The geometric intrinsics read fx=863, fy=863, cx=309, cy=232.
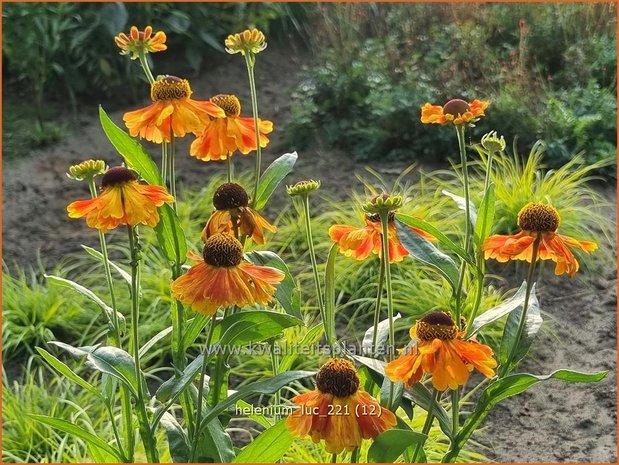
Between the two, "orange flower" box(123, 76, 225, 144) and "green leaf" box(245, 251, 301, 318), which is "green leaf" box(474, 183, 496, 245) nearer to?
"green leaf" box(245, 251, 301, 318)

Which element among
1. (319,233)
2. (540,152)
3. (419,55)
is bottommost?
(319,233)

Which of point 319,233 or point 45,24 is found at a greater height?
point 45,24

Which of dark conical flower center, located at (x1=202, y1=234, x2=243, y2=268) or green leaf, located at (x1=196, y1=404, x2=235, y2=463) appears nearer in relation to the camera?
dark conical flower center, located at (x1=202, y1=234, x2=243, y2=268)

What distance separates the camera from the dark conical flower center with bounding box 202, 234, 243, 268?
4.18ft

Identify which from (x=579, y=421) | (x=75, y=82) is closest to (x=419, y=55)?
(x=75, y=82)

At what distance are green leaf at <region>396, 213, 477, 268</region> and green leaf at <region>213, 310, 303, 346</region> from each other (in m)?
0.25

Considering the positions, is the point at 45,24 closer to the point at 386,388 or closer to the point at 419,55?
the point at 419,55

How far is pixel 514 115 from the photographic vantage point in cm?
360

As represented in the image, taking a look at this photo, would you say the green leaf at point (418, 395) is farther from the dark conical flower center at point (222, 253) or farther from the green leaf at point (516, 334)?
the dark conical flower center at point (222, 253)

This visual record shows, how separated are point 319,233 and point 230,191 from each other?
1.72 meters

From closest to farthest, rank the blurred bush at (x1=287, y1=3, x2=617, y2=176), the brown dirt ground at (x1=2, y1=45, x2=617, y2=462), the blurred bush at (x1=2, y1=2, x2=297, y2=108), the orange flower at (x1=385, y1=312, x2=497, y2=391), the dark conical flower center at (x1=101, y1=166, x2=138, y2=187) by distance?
the orange flower at (x1=385, y1=312, x2=497, y2=391) → the dark conical flower center at (x1=101, y1=166, x2=138, y2=187) → the brown dirt ground at (x1=2, y1=45, x2=617, y2=462) → the blurred bush at (x1=287, y1=3, x2=617, y2=176) → the blurred bush at (x1=2, y1=2, x2=297, y2=108)

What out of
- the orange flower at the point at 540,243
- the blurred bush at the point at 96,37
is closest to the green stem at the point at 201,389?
the orange flower at the point at 540,243

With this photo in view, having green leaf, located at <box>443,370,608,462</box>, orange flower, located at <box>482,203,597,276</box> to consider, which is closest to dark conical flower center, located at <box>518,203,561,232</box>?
orange flower, located at <box>482,203,597,276</box>

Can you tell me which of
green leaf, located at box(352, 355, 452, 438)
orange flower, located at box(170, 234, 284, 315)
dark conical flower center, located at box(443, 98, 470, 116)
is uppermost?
dark conical flower center, located at box(443, 98, 470, 116)
